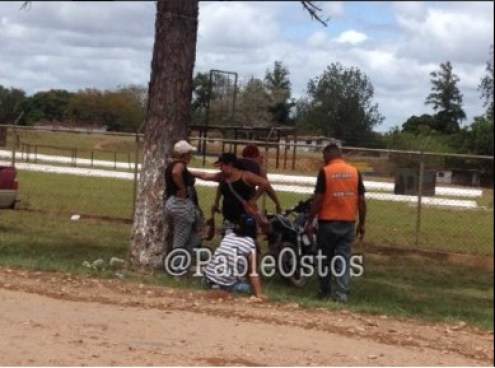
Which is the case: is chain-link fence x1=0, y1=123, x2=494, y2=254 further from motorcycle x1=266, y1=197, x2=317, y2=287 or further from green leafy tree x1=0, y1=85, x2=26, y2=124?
motorcycle x1=266, y1=197, x2=317, y2=287

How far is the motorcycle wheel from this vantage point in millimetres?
11211

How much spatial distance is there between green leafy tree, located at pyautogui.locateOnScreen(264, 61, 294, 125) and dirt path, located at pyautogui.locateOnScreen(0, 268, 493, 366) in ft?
18.2

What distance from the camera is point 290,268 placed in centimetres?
1130

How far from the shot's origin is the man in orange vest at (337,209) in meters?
9.48

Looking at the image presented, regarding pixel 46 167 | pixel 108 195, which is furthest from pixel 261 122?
pixel 46 167

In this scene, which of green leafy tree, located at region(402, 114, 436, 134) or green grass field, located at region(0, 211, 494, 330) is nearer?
green leafy tree, located at region(402, 114, 436, 134)

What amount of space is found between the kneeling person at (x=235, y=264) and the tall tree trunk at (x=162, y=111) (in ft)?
4.65

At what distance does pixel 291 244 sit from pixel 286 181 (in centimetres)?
773

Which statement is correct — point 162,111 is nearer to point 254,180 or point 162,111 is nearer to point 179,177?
point 179,177

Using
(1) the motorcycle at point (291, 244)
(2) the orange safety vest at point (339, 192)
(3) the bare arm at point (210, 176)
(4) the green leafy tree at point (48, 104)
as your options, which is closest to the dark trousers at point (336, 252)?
(2) the orange safety vest at point (339, 192)

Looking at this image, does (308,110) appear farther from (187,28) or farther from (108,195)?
(108,195)

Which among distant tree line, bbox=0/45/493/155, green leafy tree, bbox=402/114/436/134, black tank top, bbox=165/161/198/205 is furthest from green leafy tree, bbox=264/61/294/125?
green leafy tree, bbox=402/114/436/134

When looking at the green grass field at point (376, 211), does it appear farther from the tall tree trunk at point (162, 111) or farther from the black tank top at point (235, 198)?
the tall tree trunk at point (162, 111)

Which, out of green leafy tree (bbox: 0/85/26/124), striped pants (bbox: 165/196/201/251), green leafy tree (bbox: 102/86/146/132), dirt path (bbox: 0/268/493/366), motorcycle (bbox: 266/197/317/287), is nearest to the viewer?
dirt path (bbox: 0/268/493/366)
